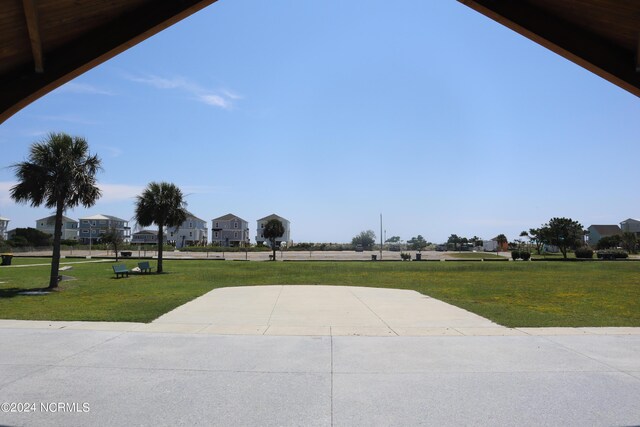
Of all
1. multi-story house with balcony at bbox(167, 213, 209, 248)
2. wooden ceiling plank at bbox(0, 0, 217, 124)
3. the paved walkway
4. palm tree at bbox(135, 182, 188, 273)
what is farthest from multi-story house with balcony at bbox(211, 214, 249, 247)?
wooden ceiling plank at bbox(0, 0, 217, 124)

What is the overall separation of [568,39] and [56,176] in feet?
72.2

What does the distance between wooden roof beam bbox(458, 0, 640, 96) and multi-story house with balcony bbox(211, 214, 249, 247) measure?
407 ft

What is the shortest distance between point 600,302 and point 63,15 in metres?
18.4

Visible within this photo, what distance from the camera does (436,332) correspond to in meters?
10.5

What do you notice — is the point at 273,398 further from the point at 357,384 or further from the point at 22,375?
the point at 22,375

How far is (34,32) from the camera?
17.3 feet

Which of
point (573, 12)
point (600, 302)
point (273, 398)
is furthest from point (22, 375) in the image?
point (600, 302)

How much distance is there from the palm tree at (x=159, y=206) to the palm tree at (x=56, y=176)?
42.8 ft

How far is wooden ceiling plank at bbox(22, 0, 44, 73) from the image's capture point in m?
4.95

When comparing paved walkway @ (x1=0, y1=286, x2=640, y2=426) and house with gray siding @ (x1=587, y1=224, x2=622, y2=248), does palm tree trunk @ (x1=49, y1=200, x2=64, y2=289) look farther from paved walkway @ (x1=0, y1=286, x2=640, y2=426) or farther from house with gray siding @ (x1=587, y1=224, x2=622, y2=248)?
house with gray siding @ (x1=587, y1=224, x2=622, y2=248)

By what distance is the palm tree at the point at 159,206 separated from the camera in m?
35.4

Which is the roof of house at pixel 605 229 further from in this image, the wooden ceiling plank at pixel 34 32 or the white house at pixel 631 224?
the wooden ceiling plank at pixel 34 32

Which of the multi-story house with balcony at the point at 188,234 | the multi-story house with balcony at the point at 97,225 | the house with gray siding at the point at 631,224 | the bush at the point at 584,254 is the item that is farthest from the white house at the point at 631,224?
the multi-story house with balcony at the point at 97,225

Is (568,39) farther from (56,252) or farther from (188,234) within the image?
(188,234)
